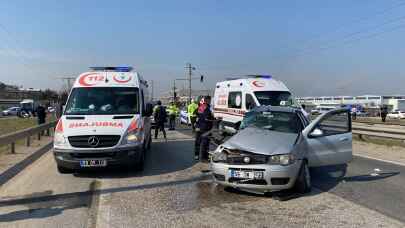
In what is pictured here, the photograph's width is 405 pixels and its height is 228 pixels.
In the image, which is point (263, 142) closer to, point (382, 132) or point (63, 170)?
point (63, 170)

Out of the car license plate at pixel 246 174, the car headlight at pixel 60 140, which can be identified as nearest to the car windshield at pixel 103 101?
the car headlight at pixel 60 140

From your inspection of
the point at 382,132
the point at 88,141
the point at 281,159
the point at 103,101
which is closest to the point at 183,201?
the point at 281,159

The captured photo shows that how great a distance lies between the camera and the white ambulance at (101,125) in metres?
8.05

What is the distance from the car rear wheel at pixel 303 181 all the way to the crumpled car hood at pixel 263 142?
1.46 ft

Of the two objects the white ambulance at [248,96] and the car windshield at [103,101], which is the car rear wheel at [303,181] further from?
the white ambulance at [248,96]

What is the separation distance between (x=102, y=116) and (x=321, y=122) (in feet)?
16.1

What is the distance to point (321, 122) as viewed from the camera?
25.8 ft

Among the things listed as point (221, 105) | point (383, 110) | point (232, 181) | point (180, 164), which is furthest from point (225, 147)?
point (383, 110)

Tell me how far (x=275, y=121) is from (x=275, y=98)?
23.5 ft

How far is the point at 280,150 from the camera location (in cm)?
645

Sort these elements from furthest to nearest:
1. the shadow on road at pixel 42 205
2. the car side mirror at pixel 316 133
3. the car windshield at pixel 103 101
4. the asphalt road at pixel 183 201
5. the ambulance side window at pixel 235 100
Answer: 1. the ambulance side window at pixel 235 100
2. the car windshield at pixel 103 101
3. the car side mirror at pixel 316 133
4. the shadow on road at pixel 42 205
5. the asphalt road at pixel 183 201

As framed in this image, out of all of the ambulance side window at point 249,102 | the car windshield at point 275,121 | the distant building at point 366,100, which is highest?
the ambulance side window at point 249,102

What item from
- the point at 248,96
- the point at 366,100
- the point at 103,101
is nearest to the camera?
the point at 103,101

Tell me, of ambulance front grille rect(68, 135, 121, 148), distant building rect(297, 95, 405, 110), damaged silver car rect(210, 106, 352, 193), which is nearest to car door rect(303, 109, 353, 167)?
damaged silver car rect(210, 106, 352, 193)
